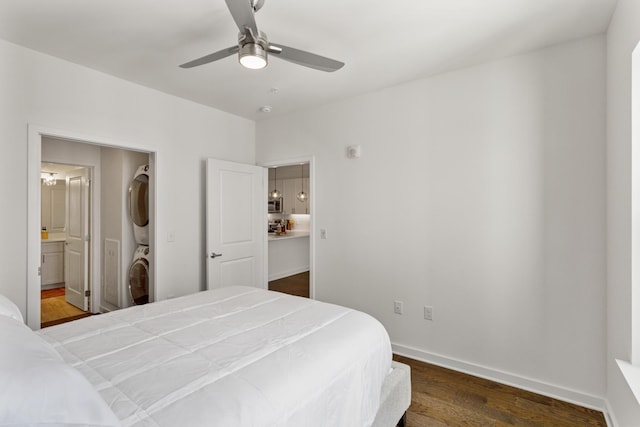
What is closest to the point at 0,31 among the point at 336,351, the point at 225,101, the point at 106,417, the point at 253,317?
the point at 225,101

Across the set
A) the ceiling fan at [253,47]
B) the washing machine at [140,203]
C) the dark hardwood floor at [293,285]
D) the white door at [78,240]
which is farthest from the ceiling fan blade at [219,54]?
the dark hardwood floor at [293,285]

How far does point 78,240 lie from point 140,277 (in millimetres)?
1363

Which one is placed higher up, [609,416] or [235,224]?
[235,224]

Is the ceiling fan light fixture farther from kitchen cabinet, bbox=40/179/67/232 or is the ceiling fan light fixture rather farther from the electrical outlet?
kitchen cabinet, bbox=40/179/67/232

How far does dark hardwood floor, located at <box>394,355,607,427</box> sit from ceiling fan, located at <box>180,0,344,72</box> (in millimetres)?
2363

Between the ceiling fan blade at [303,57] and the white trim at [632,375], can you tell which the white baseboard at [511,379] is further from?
the ceiling fan blade at [303,57]

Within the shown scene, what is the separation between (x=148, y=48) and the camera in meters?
2.40

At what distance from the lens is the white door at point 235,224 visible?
11.7 feet

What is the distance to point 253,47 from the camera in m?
1.67

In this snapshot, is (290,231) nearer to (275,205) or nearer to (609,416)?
(275,205)

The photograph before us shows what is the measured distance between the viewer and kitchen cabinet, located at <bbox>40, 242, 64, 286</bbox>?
5352 mm

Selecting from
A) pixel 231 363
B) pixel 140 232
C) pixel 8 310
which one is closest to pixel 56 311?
pixel 140 232

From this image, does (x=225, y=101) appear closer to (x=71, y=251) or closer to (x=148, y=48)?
(x=148, y=48)

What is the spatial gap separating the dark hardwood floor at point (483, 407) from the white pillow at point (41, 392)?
1882 mm
